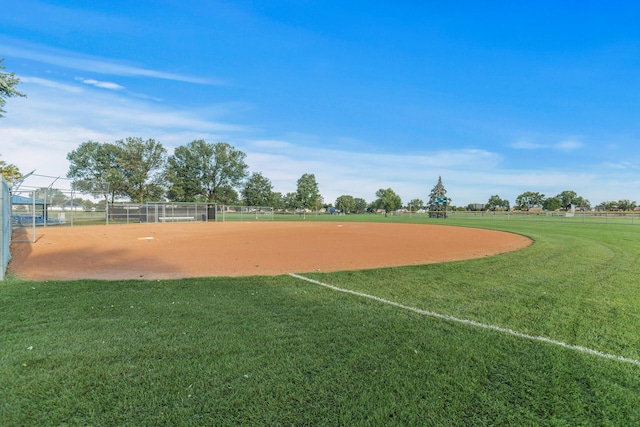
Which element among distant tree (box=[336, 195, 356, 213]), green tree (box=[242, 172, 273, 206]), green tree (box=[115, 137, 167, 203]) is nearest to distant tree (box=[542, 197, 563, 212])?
distant tree (box=[336, 195, 356, 213])

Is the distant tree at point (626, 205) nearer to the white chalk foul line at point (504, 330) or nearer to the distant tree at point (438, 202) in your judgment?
the distant tree at point (438, 202)

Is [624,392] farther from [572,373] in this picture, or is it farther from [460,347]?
[460,347]

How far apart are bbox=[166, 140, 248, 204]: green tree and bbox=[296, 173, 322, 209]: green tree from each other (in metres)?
23.9

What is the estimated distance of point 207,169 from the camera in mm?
59938

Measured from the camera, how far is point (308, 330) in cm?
379

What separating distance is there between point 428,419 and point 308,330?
71.9 inches

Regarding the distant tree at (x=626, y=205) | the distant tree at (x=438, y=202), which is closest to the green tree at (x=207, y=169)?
the distant tree at (x=438, y=202)

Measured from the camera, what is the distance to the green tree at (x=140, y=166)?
45.7 m

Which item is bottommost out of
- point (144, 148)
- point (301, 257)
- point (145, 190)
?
point (301, 257)

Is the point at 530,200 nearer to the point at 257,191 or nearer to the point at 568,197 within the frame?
the point at 568,197

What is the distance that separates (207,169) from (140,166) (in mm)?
14373

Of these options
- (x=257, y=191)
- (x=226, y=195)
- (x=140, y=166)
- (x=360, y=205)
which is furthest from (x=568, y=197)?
(x=140, y=166)

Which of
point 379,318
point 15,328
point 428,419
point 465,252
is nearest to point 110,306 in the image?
point 15,328

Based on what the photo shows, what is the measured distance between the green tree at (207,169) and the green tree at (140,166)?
8.10m
